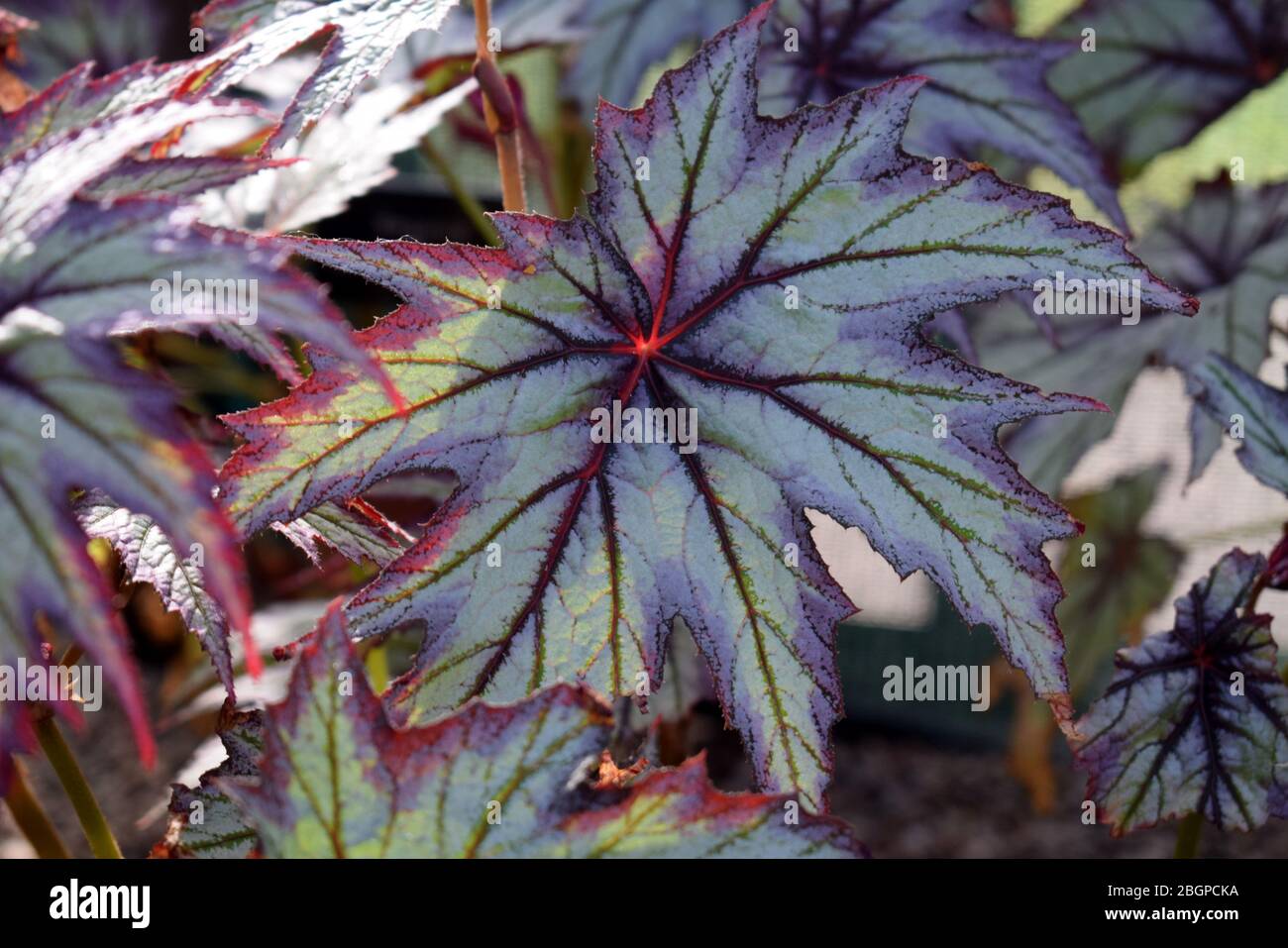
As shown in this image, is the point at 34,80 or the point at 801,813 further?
the point at 34,80

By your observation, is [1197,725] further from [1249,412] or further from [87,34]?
[87,34]

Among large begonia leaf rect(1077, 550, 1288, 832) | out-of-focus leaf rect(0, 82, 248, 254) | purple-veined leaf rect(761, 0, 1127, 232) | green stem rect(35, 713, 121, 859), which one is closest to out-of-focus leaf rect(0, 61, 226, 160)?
out-of-focus leaf rect(0, 82, 248, 254)

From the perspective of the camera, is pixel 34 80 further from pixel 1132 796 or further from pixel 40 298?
pixel 1132 796

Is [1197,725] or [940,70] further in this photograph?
[940,70]

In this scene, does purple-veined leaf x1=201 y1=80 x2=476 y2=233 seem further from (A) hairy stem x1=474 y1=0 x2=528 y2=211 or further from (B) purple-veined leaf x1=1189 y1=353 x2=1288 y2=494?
(B) purple-veined leaf x1=1189 y1=353 x2=1288 y2=494

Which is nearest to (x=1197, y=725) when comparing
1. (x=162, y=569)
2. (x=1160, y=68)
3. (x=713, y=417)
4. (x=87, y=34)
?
(x=713, y=417)

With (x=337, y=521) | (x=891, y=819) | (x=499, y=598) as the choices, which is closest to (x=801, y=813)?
(x=499, y=598)
